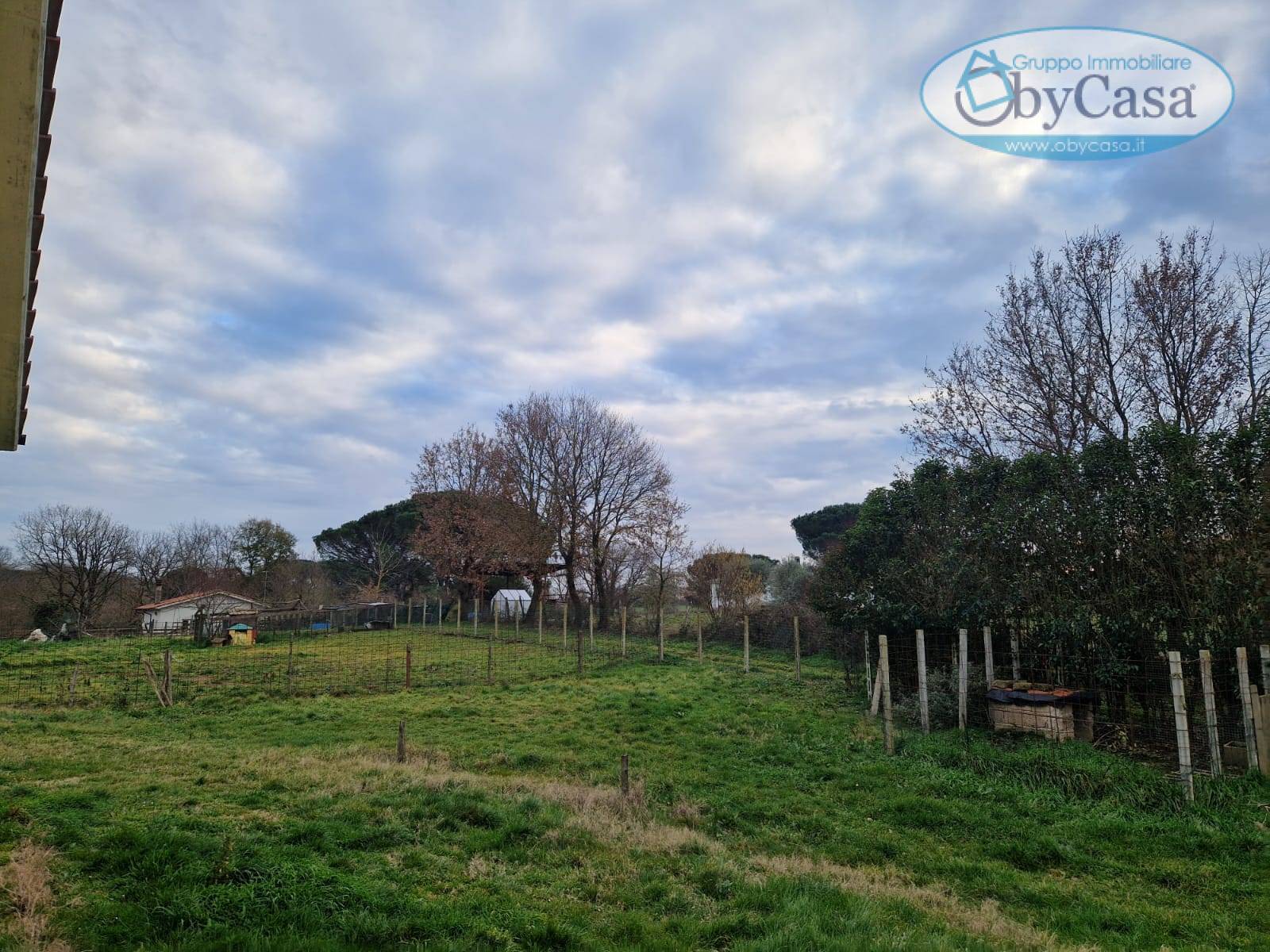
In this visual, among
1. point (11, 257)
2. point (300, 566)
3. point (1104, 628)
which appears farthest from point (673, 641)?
point (300, 566)

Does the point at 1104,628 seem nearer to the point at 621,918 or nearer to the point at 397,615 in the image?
the point at 621,918

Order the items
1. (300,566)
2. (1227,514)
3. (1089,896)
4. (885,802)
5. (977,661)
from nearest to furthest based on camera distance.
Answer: (1089,896) → (885,802) → (1227,514) → (977,661) → (300,566)

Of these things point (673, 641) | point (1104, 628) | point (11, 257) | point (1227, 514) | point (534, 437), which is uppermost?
point (534, 437)

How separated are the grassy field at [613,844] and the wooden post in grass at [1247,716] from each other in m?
0.67

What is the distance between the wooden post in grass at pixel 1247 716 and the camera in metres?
7.78

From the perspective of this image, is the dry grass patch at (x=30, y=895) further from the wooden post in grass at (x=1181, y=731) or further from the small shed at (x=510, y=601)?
the small shed at (x=510, y=601)

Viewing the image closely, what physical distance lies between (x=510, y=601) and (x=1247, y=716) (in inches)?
1224

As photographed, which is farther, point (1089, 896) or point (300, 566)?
point (300, 566)

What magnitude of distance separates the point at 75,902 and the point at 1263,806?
10.1 metres

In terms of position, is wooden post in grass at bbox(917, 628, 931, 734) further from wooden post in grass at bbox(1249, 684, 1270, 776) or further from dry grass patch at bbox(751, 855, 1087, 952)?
dry grass patch at bbox(751, 855, 1087, 952)

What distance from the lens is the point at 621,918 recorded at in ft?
14.8

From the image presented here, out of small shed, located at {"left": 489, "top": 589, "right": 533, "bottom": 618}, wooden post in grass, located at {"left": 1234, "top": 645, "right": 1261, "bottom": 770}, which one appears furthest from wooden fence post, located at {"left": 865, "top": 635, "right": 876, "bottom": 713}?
small shed, located at {"left": 489, "top": 589, "right": 533, "bottom": 618}

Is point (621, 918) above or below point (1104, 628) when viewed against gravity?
below

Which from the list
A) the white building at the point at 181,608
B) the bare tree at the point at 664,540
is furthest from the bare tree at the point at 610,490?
the white building at the point at 181,608
